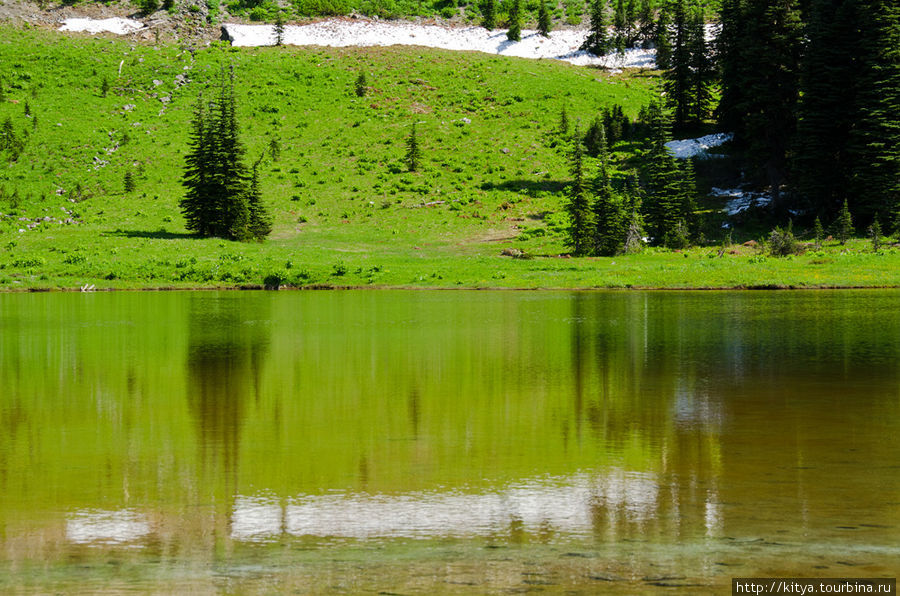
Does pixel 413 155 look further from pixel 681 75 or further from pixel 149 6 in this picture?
pixel 149 6

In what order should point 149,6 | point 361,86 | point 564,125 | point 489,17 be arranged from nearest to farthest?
point 564,125 < point 361,86 < point 149,6 < point 489,17

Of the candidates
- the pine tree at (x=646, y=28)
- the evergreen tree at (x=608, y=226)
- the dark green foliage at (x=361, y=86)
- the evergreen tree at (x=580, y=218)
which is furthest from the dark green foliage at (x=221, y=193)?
the pine tree at (x=646, y=28)

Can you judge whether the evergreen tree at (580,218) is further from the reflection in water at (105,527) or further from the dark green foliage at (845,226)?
the reflection in water at (105,527)

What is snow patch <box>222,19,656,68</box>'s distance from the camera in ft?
413

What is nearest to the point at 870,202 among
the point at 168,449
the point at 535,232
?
the point at 535,232

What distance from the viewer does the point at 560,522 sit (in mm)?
9320

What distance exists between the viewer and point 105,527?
9312mm

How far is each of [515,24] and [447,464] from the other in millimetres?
127801

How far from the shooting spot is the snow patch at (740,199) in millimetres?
71062

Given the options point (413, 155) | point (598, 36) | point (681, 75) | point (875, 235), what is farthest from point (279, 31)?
point (875, 235)

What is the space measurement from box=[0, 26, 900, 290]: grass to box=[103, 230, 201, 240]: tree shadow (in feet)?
0.56

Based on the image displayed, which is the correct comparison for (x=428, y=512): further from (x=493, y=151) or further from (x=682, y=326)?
(x=493, y=151)

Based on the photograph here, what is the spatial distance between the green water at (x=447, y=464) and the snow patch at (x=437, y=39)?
108 meters

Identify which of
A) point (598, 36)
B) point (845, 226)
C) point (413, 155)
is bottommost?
point (845, 226)
